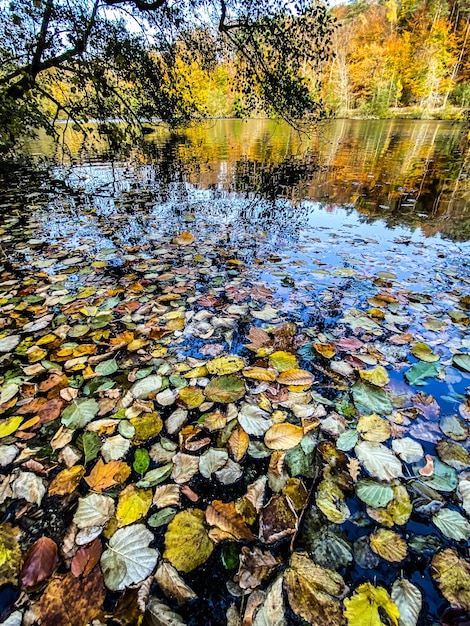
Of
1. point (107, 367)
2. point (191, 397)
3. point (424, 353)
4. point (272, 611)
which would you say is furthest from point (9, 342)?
point (424, 353)

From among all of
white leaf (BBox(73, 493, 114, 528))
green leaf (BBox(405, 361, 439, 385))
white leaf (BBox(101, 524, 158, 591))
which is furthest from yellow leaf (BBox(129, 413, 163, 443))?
green leaf (BBox(405, 361, 439, 385))

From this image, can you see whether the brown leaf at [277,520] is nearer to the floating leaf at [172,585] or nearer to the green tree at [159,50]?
the floating leaf at [172,585]

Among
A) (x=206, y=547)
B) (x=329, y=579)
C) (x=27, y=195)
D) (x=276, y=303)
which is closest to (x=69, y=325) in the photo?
(x=276, y=303)

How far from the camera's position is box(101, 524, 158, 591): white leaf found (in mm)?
827

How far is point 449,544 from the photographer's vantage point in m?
0.91

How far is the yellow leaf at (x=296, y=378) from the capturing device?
1.51 m

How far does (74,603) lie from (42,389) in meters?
0.97

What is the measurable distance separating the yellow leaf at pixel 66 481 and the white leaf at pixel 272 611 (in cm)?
74

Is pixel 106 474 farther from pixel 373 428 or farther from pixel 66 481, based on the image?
pixel 373 428

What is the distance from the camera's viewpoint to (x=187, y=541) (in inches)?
36.1

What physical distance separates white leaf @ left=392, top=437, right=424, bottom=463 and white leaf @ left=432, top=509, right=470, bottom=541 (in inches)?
7.5

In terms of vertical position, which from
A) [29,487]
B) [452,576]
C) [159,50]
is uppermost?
[159,50]

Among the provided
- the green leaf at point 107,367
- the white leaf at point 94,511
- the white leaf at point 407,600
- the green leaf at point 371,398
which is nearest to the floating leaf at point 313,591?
the white leaf at point 407,600

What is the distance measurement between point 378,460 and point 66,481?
46.6 inches
